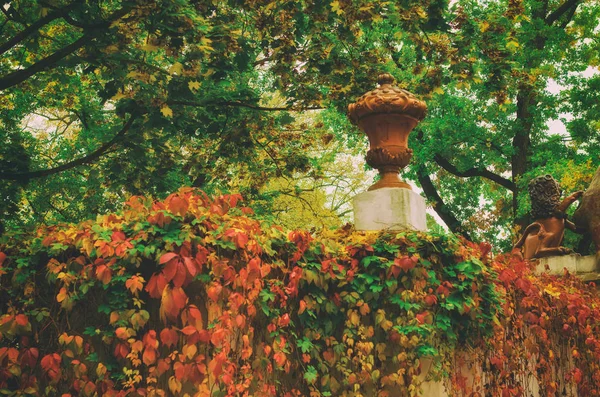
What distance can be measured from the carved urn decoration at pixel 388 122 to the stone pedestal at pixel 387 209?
19 cm

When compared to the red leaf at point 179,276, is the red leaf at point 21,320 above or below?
below

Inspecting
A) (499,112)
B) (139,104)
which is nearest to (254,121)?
(139,104)

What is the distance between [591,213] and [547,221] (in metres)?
0.71

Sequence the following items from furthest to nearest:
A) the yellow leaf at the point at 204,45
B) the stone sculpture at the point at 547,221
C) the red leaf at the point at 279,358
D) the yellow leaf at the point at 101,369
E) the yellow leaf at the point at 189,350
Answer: the stone sculpture at the point at 547,221 → the yellow leaf at the point at 204,45 → the red leaf at the point at 279,358 → the yellow leaf at the point at 101,369 → the yellow leaf at the point at 189,350

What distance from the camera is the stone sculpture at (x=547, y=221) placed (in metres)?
10.7

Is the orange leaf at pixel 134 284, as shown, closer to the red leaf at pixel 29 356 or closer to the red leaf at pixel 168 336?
the red leaf at pixel 168 336

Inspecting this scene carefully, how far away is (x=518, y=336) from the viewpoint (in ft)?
19.9

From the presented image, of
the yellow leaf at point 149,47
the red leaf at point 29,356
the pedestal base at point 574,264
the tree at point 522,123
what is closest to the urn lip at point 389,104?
the yellow leaf at point 149,47

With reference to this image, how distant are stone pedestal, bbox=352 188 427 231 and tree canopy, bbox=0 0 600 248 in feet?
7.89

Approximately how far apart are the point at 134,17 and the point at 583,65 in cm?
1638

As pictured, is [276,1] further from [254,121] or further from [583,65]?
[583,65]

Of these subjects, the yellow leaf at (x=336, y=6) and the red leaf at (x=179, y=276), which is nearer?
the red leaf at (x=179, y=276)

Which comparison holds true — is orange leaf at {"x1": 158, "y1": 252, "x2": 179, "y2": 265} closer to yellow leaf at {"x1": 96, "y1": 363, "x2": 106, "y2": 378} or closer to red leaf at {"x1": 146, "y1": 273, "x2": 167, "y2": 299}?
red leaf at {"x1": 146, "y1": 273, "x2": 167, "y2": 299}

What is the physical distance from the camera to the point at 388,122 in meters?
6.39
